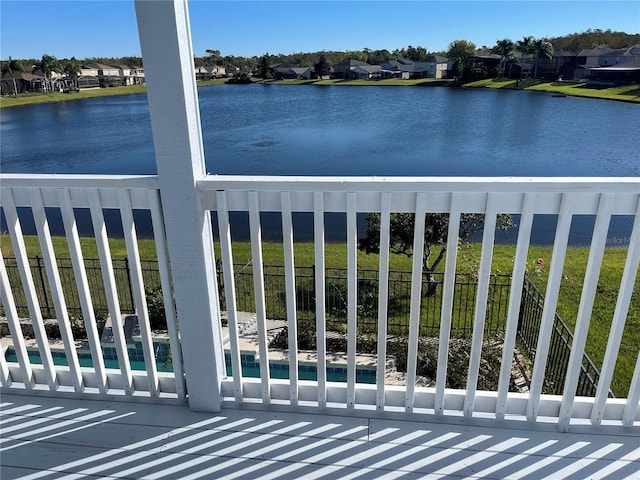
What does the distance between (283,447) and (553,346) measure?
3.22m

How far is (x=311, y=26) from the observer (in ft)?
8.39

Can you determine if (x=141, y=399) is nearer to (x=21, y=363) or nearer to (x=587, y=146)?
(x=21, y=363)

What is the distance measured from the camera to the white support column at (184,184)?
4.90 feet

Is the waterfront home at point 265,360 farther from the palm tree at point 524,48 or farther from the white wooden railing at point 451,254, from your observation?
the palm tree at point 524,48

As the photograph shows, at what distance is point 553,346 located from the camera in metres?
4.18

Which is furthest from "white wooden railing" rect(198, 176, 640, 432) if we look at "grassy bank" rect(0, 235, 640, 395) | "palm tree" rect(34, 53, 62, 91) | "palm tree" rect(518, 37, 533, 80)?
"palm tree" rect(518, 37, 533, 80)

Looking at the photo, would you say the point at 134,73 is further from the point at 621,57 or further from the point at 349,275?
the point at 621,57

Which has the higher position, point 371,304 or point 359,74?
point 359,74

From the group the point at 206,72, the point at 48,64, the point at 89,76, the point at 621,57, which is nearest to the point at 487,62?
the point at 621,57

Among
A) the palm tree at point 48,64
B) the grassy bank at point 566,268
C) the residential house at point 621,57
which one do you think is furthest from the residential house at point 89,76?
the residential house at point 621,57

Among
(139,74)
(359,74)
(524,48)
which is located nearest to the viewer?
(139,74)

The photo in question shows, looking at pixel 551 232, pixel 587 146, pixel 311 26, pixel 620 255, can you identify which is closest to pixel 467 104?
pixel 587 146

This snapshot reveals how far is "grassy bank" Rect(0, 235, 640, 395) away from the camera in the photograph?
500 cm

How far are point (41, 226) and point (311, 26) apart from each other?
1.69 metres
